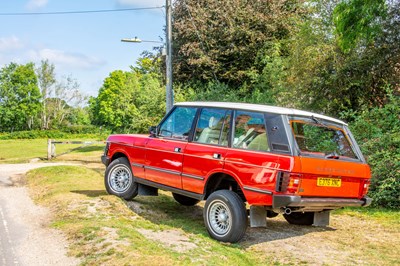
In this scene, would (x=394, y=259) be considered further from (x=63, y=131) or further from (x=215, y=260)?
(x=63, y=131)

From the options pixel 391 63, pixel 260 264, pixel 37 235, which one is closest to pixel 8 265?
pixel 37 235

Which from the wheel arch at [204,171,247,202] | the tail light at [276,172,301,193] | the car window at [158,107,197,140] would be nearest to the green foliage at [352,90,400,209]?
the wheel arch at [204,171,247,202]

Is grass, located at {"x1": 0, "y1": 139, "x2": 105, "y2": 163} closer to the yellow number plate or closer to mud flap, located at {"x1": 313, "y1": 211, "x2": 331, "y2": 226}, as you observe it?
mud flap, located at {"x1": 313, "y1": 211, "x2": 331, "y2": 226}

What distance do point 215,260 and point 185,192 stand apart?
207 cm

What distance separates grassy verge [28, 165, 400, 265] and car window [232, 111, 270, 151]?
4.86 ft

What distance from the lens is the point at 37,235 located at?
628cm

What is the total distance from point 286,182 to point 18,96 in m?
69.6

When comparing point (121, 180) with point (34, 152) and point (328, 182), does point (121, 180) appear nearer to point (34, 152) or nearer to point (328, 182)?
point (328, 182)

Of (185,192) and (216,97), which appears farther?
(216,97)

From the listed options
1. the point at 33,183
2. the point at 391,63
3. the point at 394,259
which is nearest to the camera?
the point at 394,259

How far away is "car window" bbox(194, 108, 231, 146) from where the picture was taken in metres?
6.48

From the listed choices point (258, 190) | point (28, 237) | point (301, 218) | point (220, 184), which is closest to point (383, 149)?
point (301, 218)

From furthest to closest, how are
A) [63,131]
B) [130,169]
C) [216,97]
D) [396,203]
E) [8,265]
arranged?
1. [63,131]
2. [216,97]
3. [396,203]
4. [130,169]
5. [8,265]

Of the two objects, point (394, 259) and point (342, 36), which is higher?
point (342, 36)
